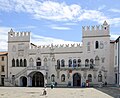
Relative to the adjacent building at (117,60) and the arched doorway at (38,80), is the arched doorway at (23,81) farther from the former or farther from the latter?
the adjacent building at (117,60)

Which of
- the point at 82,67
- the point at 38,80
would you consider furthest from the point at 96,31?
the point at 38,80

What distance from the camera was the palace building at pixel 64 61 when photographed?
55.8 metres

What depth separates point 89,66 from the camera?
186 ft

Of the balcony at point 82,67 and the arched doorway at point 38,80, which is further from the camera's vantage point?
the arched doorway at point 38,80

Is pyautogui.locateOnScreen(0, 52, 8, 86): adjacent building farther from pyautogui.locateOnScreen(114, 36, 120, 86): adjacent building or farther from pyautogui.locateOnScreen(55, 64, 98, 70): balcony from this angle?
pyautogui.locateOnScreen(114, 36, 120, 86): adjacent building

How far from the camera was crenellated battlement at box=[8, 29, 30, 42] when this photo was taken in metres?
62.4

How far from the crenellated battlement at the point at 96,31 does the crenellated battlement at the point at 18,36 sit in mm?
13569

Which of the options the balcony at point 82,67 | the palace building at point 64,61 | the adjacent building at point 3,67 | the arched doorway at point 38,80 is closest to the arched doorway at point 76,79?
the palace building at point 64,61

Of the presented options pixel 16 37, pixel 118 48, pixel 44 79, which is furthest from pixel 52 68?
pixel 118 48

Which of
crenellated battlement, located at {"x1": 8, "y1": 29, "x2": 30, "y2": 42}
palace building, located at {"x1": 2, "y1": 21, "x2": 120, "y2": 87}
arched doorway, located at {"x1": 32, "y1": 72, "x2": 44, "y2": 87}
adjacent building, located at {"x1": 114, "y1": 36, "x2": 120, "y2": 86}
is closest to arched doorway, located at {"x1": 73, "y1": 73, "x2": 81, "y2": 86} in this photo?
palace building, located at {"x1": 2, "y1": 21, "x2": 120, "y2": 87}

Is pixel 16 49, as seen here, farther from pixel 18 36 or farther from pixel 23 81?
pixel 23 81

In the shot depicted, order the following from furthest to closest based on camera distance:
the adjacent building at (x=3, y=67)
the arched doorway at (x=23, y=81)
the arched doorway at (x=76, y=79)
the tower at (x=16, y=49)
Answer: the adjacent building at (x=3, y=67), the tower at (x=16, y=49), the arched doorway at (x=23, y=81), the arched doorway at (x=76, y=79)

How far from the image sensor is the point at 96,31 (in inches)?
2253

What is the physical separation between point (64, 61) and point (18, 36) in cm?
1298
